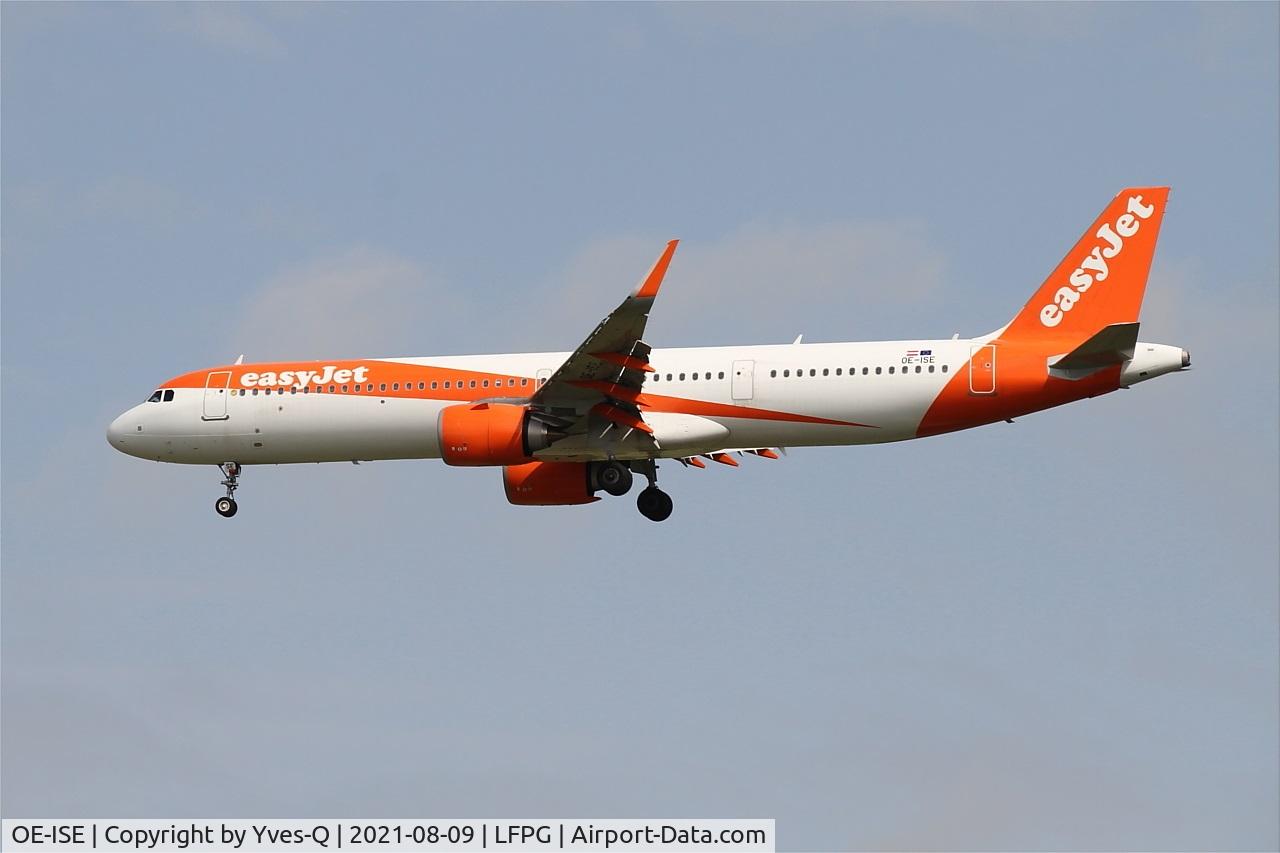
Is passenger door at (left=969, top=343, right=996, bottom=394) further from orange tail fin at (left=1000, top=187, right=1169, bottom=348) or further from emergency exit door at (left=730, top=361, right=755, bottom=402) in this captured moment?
emergency exit door at (left=730, top=361, right=755, bottom=402)

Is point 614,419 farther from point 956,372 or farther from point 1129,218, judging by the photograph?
point 1129,218

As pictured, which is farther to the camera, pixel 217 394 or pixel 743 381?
pixel 217 394

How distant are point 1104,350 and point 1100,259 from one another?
3.16 metres

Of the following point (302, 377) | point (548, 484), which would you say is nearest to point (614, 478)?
point (548, 484)

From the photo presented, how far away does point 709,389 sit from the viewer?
133ft

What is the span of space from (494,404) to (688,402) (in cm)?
416

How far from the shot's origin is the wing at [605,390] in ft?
123

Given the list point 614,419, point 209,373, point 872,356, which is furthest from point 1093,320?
point 209,373

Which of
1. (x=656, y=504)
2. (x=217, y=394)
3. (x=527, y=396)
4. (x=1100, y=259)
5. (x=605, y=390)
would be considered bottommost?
(x=656, y=504)

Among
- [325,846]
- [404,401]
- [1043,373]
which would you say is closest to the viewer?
[325,846]

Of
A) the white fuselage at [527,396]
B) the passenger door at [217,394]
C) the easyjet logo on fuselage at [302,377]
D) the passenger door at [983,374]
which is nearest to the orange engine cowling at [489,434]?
the white fuselage at [527,396]

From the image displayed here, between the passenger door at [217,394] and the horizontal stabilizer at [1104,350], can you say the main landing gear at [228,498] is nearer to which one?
the passenger door at [217,394]

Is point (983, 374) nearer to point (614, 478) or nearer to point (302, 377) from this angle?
point (614, 478)

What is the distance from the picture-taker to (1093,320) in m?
40.0
